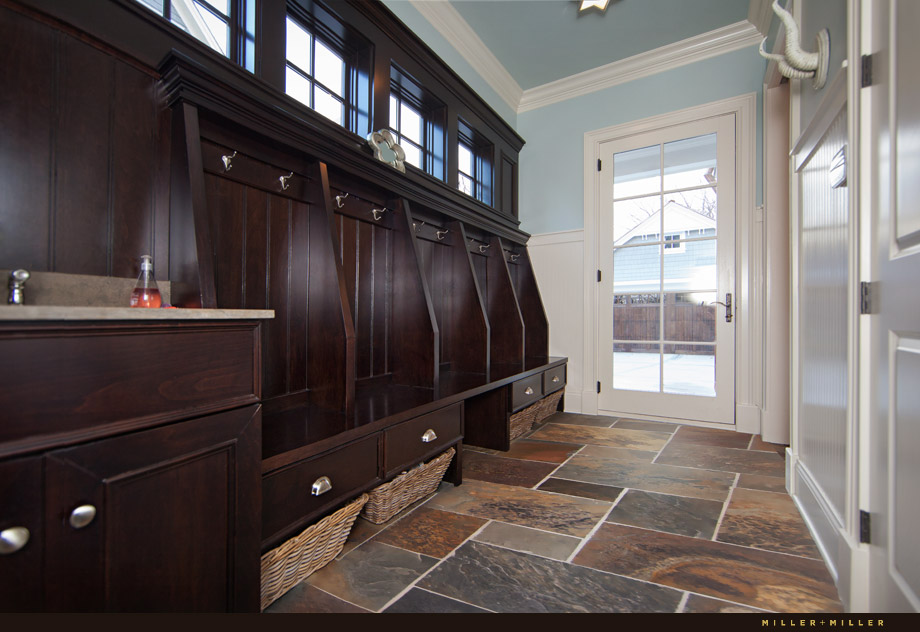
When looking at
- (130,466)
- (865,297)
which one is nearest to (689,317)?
(865,297)

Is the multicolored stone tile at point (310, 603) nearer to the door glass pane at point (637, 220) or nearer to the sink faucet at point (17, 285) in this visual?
the sink faucet at point (17, 285)

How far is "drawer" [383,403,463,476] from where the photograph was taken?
5.28 feet

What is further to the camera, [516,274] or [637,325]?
[516,274]

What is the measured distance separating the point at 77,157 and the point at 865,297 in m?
2.21

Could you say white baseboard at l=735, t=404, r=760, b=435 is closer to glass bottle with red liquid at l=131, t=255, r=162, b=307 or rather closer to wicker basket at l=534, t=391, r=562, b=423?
wicker basket at l=534, t=391, r=562, b=423

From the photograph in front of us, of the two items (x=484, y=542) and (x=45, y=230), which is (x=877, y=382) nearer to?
(x=484, y=542)

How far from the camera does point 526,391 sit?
283 cm

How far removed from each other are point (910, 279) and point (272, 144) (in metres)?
1.95

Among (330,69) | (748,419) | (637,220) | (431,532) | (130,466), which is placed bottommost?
(431,532)

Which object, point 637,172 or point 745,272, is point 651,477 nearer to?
point 745,272

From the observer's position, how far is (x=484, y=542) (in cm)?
157

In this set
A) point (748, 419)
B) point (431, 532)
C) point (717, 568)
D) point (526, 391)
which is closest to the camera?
point (717, 568)

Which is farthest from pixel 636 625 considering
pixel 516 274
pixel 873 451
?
pixel 516 274

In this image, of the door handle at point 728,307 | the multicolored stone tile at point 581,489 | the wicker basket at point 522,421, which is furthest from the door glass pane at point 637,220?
the multicolored stone tile at point 581,489
